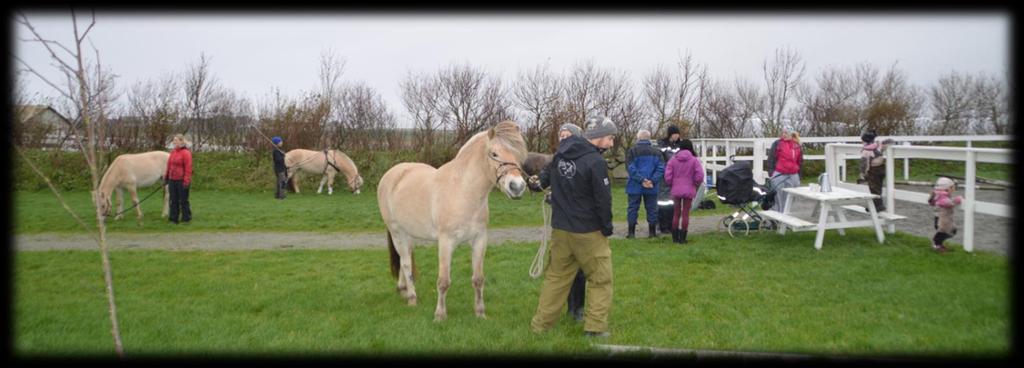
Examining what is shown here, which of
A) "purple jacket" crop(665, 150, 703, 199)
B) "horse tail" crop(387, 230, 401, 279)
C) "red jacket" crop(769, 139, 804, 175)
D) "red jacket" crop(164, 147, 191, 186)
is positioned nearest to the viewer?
"horse tail" crop(387, 230, 401, 279)

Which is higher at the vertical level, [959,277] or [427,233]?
[427,233]

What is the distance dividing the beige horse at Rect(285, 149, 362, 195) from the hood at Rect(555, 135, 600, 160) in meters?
16.0

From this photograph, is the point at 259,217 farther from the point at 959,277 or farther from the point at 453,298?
the point at 959,277

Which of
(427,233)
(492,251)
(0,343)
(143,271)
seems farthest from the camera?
(492,251)

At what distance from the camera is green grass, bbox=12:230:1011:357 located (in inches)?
186

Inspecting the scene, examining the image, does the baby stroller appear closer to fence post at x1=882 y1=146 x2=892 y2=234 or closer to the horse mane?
fence post at x1=882 y1=146 x2=892 y2=234

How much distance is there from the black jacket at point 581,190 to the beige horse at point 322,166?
16.0m

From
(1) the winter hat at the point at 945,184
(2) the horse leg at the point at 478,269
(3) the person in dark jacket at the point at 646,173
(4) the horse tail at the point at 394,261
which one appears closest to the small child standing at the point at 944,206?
(1) the winter hat at the point at 945,184

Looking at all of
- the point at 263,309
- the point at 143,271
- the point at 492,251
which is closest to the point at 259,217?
the point at 143,271

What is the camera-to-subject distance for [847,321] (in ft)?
16.6

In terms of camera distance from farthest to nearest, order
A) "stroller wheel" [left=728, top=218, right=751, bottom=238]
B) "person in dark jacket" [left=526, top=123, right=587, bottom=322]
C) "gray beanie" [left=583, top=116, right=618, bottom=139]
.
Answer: "stroller wheel" [left=728, top=218, right=751, bottom=238] < "person in dark jacket" [left=526, top=123, right=587, bottom=322] < "gray beanie" [left=583, top=116, right=618, bottom=139]

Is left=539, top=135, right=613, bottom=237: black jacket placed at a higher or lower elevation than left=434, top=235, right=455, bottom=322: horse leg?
higher

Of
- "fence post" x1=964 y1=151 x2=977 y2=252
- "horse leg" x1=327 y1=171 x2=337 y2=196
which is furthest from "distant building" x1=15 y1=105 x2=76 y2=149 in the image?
"fence post" x1=964 y1=151 x2=977 y2=252
